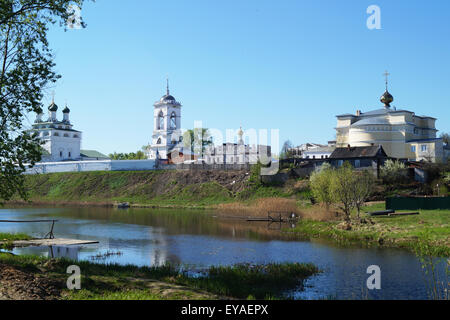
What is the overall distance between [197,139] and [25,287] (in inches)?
3920

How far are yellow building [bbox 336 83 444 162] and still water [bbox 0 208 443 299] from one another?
3985cm

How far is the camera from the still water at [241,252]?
53.5 ft

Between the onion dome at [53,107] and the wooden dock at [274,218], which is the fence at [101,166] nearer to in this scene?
the onion dome at [53,107]

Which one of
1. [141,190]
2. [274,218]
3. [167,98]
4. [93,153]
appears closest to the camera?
[274,218]

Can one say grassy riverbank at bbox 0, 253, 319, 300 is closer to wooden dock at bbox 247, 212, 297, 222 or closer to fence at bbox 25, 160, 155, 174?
wooden dock at bbox 247, 212, 297, 222

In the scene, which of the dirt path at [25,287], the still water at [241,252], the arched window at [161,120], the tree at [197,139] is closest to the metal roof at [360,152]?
the still water at [241,252]

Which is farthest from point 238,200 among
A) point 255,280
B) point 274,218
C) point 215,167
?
point 255,280

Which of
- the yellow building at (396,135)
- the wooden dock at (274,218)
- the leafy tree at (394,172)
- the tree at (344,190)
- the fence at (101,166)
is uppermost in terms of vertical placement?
the yellow building at (396,135)

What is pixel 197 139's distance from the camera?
363 ft

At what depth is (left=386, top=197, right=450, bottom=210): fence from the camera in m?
36.4

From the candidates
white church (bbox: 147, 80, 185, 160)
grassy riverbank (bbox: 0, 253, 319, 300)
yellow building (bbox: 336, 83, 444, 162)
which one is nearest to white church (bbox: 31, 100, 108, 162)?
white church (bbox: 147, 80, 185, 160)

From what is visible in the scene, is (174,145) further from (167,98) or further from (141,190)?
(141,190)
